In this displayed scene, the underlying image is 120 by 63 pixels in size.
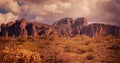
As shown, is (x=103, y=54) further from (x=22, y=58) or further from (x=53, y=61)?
(x=22, y=58)

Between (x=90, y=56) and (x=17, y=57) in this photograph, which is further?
(x=90, y=56)

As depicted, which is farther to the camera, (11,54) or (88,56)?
(88,56)

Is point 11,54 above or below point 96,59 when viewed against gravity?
above

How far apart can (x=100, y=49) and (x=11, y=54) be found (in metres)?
57.4

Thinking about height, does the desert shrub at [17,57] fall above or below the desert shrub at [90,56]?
above

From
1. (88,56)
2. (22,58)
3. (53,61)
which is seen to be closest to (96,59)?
(88,56)

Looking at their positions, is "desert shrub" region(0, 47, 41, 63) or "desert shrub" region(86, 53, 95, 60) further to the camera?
"desert shrub" region(86, 53, 95, 60)

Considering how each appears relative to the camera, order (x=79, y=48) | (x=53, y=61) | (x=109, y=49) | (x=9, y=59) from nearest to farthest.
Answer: (x=9, y=59) < (x=53, y=61) < (x=109, y=49) < (x=79, y=48)

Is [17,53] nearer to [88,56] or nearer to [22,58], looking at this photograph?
[22,58]

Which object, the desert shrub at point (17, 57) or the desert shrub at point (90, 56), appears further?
the desert shrub at point (90, 56)

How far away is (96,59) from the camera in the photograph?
99438mm

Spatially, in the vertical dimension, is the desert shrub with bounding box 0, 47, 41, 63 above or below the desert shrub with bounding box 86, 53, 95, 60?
above

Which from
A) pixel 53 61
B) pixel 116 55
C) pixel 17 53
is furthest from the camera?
pixel 116 55

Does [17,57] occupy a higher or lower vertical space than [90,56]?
higher
